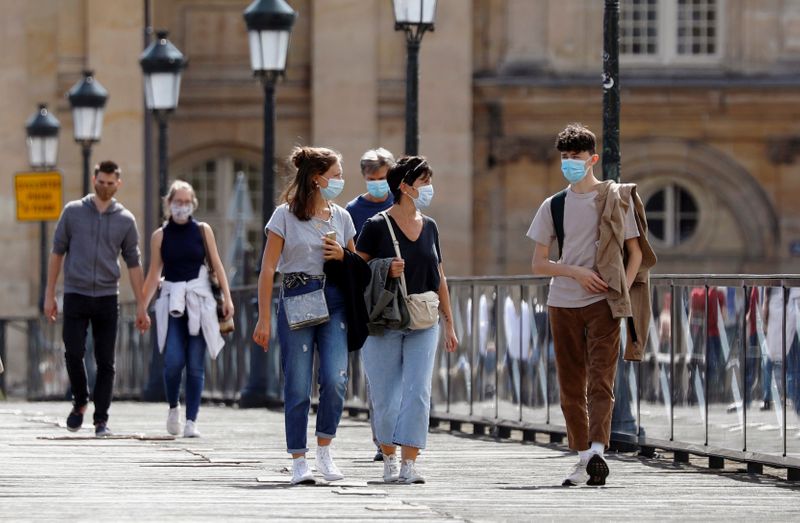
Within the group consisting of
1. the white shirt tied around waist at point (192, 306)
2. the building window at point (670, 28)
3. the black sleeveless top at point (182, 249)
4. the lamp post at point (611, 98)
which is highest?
the building window at point (670, 28)

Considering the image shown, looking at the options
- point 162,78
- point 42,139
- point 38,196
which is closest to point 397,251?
point 162,78

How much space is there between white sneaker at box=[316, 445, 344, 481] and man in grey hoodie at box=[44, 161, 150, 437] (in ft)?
13.3

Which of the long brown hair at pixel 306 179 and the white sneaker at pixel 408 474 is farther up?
the long brown hair at pixel 306 179

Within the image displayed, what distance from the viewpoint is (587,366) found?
12703mm

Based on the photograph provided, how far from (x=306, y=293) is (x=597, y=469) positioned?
5.91ft

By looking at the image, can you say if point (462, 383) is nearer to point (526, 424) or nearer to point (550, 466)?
point (526, 424)

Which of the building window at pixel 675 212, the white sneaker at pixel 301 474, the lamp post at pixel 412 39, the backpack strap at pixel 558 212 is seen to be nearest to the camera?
the white sneaker at pixel 301 474

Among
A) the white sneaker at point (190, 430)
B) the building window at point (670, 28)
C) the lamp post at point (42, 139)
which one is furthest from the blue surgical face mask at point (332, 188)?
the building window at point (670, 28)

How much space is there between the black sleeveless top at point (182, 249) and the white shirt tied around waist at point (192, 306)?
0.07 metres

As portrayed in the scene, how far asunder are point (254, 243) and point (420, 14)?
19594 mm

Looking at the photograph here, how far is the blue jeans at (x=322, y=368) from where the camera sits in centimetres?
1226

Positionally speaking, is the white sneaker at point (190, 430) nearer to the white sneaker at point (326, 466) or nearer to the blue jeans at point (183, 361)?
the blue jeans at point (183, 361)

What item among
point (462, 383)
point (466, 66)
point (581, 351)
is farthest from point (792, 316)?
point (466, 66)

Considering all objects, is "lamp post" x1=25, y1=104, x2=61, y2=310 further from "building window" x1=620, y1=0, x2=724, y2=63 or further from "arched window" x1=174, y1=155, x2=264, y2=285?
"building window" x1=620, y1=0, x2=724, y2=63
